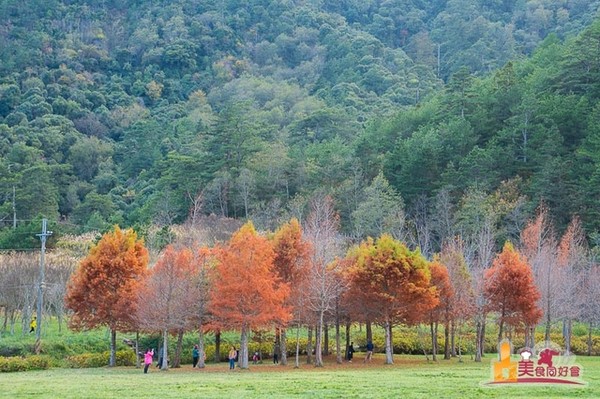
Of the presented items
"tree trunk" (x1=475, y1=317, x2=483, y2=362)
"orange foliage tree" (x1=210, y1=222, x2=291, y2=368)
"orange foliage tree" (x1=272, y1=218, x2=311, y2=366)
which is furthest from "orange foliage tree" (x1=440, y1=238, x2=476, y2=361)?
"orange foliage tree" (x1=210, y1=222, x2=291, y2=368)

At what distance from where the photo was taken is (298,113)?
137m

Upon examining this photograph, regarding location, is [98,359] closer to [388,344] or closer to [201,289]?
[201,289]

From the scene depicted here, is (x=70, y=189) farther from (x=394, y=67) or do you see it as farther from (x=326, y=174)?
(x=394, y=67)

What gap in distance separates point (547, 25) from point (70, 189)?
329 feet

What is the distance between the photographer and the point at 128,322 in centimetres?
4856

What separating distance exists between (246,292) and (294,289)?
4.03 m

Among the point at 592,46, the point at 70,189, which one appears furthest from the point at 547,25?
the point at 70,189

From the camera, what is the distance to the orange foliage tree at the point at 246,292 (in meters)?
44.5

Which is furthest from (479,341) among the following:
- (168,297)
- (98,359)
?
(98,359)

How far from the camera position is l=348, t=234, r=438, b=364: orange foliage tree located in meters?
46.2

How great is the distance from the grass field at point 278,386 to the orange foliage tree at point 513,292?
681cm

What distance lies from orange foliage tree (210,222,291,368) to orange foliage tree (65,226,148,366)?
5904 mm

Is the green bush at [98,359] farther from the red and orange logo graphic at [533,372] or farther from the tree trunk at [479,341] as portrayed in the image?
the red and orange logo graphic at [533,372]

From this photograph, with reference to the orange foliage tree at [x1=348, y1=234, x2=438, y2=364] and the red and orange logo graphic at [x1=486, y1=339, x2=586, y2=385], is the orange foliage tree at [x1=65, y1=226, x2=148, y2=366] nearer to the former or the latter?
the orange foliage tree at [x1=348, y1=234, x2=438, y2=364]
